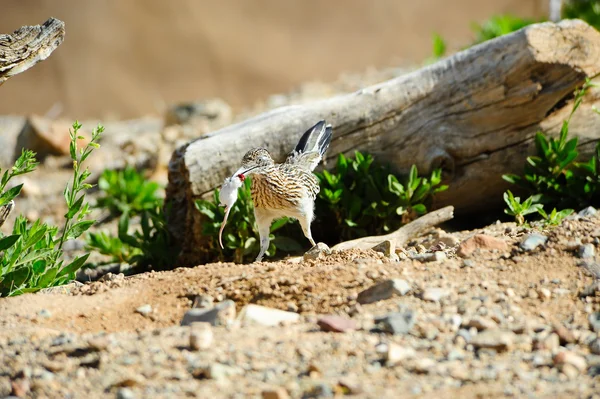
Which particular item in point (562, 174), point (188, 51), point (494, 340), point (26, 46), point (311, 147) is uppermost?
point (188, 51)

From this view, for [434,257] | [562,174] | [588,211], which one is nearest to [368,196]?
[562,174]

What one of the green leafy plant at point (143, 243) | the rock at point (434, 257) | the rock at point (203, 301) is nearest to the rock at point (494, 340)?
the rock at point (434, 257)

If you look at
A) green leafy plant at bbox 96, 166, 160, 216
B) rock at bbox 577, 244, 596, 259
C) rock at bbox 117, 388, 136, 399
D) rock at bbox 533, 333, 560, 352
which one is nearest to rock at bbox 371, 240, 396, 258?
rock at bbox 577, 244, 596, 259

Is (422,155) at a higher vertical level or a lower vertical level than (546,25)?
lower

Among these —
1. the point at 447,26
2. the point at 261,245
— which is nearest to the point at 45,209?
the point at 261,245

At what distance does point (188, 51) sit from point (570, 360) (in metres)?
12.6

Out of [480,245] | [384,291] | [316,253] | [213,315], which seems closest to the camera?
[213,315]

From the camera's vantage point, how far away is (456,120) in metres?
6.57

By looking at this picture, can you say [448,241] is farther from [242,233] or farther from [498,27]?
[498,27]

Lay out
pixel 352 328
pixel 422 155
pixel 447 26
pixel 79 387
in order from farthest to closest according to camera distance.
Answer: pixel 447 26 → pixel 422 155 → pixel 352 328 → pixel 79 387

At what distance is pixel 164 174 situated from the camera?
9.34 metres

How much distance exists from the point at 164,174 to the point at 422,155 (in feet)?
12.5

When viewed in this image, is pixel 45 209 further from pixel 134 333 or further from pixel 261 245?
pixel 134 333

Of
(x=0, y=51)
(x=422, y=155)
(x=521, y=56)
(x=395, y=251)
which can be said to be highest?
(x=0, y=51)
